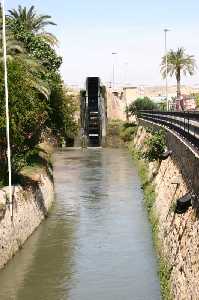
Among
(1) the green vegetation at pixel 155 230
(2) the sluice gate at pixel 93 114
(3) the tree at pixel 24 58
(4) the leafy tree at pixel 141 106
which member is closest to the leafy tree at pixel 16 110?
(3) the tree at pixel 24 58

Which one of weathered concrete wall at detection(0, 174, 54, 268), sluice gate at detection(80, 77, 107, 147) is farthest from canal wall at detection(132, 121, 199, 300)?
sluice gate at detection(80, 77, 107, 147)

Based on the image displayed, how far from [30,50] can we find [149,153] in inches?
807

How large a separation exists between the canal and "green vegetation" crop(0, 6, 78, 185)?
4.05m

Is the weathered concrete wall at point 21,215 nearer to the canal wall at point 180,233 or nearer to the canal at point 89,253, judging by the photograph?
the canal at point 89,253

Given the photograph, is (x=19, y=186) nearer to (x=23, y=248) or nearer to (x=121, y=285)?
(x=23, y=248)

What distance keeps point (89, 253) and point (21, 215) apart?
150 inches

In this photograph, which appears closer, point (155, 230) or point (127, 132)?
point (155, 230)

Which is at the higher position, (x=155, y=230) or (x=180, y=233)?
(x=180, y=233)

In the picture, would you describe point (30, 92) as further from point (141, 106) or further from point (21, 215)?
point (141, 106)

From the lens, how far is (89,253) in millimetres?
24875

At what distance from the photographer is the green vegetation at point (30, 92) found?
88.9 feet

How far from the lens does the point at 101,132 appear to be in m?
77.7

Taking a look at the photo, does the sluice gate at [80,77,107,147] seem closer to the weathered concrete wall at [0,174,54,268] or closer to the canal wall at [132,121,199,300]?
the weathered concrete wall at [0,174,54,268]

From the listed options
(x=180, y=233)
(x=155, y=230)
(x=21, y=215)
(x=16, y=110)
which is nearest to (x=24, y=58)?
(x=16, y=110)
